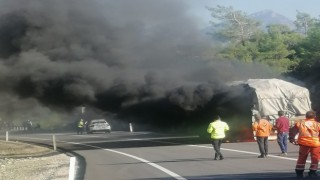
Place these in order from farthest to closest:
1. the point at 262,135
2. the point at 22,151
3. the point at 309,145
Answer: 1. the point at 22,151
2. the point at 262,135
3. the point at 309,145

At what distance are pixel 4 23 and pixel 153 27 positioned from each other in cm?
757

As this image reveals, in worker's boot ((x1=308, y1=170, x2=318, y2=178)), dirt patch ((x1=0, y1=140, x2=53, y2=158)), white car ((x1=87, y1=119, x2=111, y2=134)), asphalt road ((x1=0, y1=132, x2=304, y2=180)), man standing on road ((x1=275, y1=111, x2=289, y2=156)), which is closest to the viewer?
worker's boot ((x1=308, y1=170, x2=318, y2=178))

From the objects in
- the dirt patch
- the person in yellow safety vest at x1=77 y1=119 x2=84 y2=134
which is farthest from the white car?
the dirt patch

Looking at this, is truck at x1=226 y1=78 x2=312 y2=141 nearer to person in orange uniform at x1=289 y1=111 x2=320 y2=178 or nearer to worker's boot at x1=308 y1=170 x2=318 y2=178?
person in orange uniform at x1=289 y1=111 x2=320 y2=178

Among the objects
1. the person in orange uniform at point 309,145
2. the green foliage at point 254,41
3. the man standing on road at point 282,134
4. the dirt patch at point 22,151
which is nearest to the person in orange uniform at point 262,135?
the man standing on road at point 282,134

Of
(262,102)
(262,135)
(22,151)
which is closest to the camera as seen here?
(262,135)

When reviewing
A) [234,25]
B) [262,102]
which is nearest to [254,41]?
[234,25]

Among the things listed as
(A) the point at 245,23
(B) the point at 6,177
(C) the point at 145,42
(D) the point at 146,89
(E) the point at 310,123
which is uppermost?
(A) the point at 245,23

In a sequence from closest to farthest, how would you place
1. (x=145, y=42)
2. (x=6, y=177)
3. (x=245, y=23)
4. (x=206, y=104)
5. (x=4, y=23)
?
(x=6, y=177), (x=4, y=23), (x=145, y=42), (x=206, y=104), (x=245, y=23)

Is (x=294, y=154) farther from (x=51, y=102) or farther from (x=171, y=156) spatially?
(x=51, y=102)

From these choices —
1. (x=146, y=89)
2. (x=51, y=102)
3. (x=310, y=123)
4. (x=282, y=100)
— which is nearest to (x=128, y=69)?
(x=146, y=89)

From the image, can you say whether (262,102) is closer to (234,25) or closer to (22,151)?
(22,151)

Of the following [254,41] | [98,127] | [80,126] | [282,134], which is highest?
[254,41]

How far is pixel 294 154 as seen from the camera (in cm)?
2203
